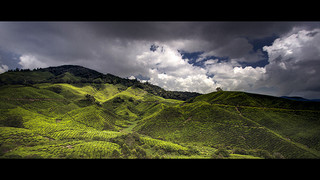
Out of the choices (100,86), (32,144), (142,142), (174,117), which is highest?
(100,86)

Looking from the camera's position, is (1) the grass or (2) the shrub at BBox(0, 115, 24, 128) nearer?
(1) the grass

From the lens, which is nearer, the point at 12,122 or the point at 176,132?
the point at 12,122

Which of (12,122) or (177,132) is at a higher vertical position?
(12,122)

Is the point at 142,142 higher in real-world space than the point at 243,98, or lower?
lower

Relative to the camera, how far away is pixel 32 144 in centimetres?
1883

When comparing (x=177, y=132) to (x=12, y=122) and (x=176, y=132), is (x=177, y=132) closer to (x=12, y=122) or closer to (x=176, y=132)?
(x=176, y=132)

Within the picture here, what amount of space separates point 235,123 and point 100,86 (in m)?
94.8

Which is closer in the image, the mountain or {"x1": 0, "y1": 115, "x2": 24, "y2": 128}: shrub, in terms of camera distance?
the mountain

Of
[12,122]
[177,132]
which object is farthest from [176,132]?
[12,122]

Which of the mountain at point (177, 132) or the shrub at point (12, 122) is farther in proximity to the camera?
the shrub at point (12, 122)
